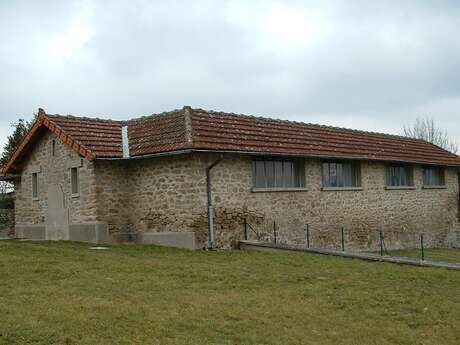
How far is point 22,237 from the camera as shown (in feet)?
77.4

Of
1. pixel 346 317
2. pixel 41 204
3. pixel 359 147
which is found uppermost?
pixel 359 147

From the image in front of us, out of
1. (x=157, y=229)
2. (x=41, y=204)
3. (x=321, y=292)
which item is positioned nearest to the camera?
(x=321, y=292)

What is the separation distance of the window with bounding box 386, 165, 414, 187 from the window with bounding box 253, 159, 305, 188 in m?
5.77

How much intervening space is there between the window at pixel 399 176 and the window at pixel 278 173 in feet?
18.9

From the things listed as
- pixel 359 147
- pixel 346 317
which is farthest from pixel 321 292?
pixel 359 147

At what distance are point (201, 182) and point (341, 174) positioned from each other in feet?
23.6

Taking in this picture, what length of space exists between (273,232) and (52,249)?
7.25 m

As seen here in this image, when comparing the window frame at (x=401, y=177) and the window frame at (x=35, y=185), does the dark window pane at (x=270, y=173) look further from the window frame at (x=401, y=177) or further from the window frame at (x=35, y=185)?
the window frame at (x=35, y=185)

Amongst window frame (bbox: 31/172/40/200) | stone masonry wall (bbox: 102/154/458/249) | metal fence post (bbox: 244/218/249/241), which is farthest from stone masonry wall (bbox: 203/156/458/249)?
window frame (bbox: 31/172/40/200)

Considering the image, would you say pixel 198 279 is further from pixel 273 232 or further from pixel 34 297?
pixel 273 232

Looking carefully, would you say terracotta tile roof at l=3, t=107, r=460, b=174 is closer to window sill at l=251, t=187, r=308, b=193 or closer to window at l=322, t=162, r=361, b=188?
window at l=322, t=162, r=361, b=188

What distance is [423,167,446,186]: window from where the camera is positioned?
92.1 ft

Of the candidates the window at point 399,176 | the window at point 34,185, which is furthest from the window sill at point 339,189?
the window at point 34,185

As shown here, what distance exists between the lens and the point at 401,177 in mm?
26406
